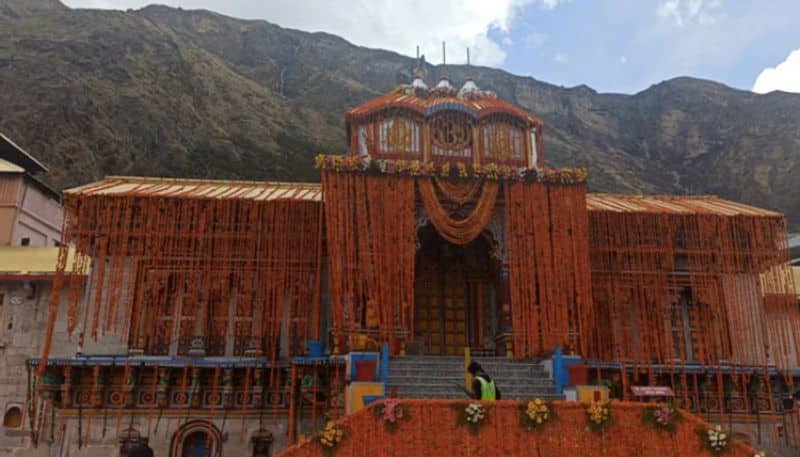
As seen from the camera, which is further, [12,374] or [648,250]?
Answer: [12,374]

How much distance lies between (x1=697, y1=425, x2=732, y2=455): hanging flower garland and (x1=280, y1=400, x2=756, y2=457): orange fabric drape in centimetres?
7

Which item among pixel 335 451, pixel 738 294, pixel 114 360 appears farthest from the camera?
pixel 738 294

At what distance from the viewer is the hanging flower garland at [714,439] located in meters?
9.81

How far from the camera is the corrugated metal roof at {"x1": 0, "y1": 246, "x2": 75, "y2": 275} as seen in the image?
1789 cm

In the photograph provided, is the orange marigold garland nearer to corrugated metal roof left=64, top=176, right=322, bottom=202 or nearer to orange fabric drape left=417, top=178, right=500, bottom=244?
orange fabric drape left=417, top=178, right=500, bottom=244

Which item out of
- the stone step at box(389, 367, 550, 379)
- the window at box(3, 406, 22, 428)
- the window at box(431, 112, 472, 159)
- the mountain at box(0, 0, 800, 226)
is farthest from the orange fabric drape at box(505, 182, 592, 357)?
the mountain at box(0, 0, 800, 226)

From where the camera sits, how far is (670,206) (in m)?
17.0

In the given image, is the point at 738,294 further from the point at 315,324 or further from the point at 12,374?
the point at 12,374

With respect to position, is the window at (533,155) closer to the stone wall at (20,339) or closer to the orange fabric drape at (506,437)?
the orange fabric drape at (506,437)

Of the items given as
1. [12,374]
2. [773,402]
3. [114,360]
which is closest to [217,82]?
[12,374]

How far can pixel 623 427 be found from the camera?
9938 millimetres

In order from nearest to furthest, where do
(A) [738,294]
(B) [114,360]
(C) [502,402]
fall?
(C) [502,402]
(B) [114,360]
(A) [738,294]

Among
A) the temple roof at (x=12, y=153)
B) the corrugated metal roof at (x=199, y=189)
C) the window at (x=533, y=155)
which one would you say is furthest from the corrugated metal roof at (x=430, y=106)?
the temple roof at (x=12, y=153)

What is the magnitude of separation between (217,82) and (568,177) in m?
54.5
